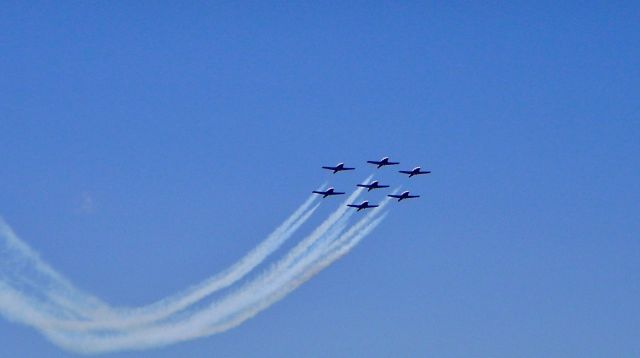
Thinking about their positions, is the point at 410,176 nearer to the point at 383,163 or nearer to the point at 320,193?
the point at 383,163

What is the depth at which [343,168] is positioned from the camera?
5541 inches

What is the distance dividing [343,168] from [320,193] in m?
5.37

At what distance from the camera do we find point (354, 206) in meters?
140

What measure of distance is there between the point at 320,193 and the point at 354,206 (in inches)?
218

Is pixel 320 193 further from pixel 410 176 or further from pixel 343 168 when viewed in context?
pixel 410 176

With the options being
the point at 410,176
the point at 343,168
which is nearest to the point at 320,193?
the point at 343,168

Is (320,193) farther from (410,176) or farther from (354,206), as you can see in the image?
(410,176)

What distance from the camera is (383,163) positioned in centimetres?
14250

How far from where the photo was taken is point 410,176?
14538 centimetres

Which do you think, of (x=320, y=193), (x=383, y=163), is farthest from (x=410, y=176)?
(x=320, y=193)

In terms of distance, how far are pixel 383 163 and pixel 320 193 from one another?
11.1m

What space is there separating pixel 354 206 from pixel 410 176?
36.6ft
